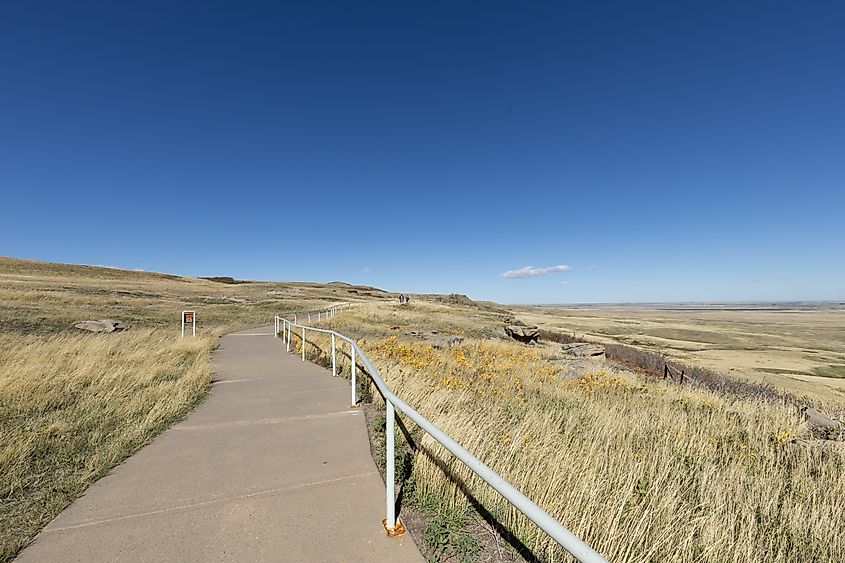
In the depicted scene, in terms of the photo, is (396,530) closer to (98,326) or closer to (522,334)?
(98,326)

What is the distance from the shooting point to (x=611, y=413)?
646cm

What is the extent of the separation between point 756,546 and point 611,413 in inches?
132

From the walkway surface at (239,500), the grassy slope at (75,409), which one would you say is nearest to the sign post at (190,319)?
the grassy slope at (75,409)

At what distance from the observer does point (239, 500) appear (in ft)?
10.7

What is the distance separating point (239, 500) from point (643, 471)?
435 cm

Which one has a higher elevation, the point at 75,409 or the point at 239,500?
the point at 75,409

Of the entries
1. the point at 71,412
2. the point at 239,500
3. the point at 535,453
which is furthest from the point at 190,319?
the point at 535,453

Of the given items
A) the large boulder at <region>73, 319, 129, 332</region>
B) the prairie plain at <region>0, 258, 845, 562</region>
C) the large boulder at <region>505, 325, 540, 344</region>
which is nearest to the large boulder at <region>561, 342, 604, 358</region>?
the large boulder at <region>505, 325, 540, 344</region>

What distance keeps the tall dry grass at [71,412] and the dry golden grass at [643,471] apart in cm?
332

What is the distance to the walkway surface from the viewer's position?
261 cm

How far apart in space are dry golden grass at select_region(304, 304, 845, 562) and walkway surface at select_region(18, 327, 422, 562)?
2.51 feet

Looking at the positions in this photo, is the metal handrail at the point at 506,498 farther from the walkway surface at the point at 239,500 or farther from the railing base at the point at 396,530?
the walkway surface at the point at 239,500

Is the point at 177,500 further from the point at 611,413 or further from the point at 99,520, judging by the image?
the point at 611,413

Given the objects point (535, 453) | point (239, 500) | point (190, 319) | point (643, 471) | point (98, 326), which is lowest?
point (643, 471)
